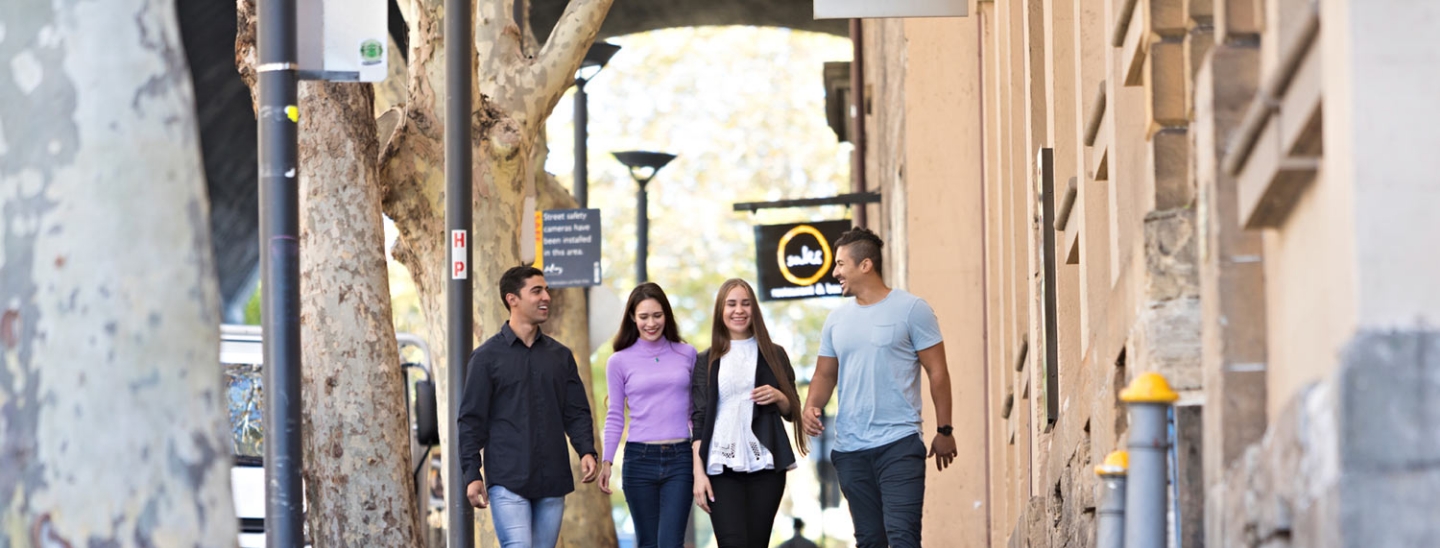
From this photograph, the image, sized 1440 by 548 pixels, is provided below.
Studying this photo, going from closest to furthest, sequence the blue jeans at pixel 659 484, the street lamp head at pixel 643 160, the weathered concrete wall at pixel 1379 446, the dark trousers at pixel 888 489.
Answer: the weathered concrete wall at pixel 1379 446
the dark trousers at pixel 888 489
the blue jeans at pixel 659 484
the street lamp head at pixel 643 160

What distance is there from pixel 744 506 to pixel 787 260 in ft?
38.5

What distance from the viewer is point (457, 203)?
9930 mm

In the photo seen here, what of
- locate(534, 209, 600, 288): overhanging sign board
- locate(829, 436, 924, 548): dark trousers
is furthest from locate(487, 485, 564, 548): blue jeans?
locate(534, 209, 600, 288): overhanging sign board

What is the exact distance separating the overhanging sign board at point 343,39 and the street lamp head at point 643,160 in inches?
579

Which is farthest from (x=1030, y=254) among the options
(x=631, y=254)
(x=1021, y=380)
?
(x=631, y=254)

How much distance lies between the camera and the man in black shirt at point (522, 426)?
8.65 m

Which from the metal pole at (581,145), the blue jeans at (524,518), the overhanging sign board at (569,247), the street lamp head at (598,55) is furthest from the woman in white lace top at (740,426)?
the metal pole at (581,145)

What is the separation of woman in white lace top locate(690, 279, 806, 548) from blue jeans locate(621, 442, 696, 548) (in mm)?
118

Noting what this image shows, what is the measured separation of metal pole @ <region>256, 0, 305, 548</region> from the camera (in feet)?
20.8

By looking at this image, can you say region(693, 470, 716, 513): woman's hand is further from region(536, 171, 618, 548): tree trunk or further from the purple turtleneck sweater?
region(536, 171, 618, 548): tree trunk

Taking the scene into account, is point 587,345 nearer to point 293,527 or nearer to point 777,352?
point 777,352

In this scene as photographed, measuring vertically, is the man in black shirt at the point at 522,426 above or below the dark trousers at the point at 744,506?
above

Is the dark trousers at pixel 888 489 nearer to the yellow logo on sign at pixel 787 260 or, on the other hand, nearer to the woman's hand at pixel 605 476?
the woman's hand at pixel 605 476

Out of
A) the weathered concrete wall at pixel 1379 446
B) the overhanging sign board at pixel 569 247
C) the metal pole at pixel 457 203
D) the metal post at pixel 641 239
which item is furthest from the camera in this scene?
the metal post at pixel 641 239
